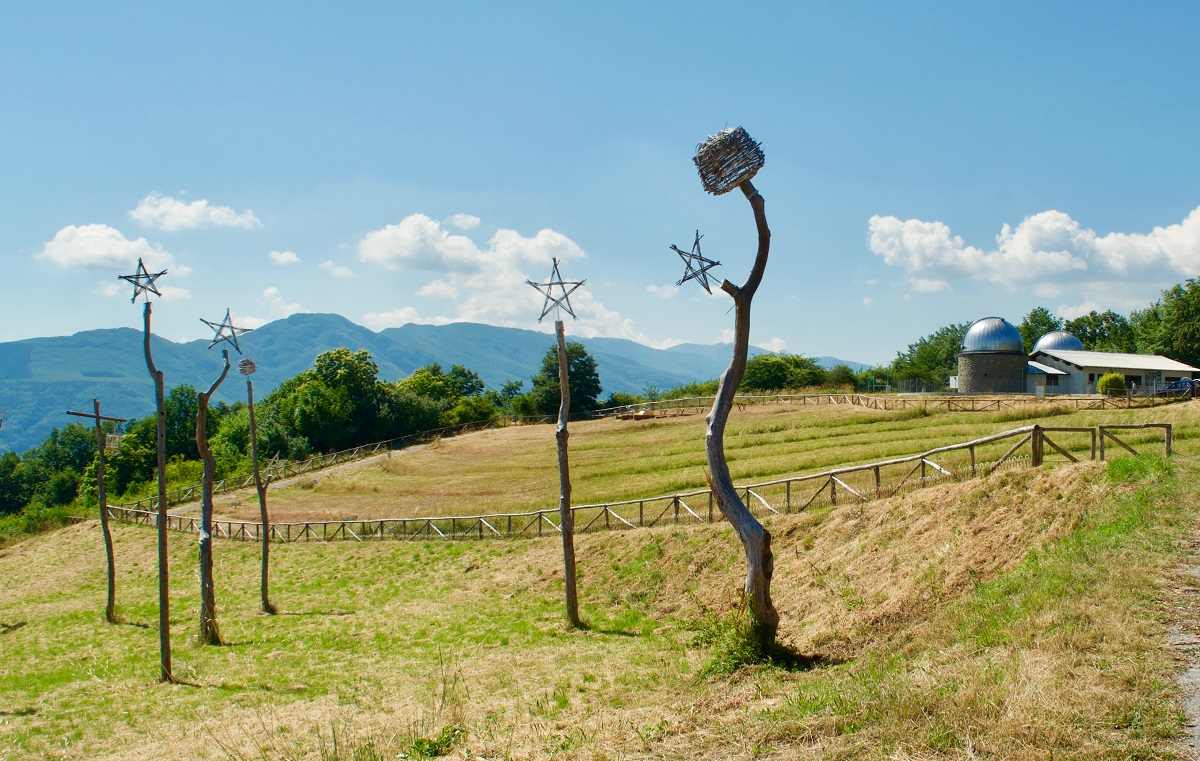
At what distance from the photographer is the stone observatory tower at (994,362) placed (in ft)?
194

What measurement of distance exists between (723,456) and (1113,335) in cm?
12461

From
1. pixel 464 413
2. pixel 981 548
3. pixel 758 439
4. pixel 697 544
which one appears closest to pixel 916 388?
pixel 758 439

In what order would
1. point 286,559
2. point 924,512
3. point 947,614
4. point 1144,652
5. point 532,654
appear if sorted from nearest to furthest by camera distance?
point 1144,652 < point 947,614 < point 532,654 < point 924,512 < point 286,559

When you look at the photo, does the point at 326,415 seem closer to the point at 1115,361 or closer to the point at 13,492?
the point at 13,492

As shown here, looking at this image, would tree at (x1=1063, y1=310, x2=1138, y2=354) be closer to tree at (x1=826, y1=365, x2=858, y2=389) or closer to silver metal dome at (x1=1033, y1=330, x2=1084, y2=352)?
tree at (x1=826, y1=365, x2=858, y2=389)

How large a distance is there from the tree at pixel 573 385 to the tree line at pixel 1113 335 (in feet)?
122

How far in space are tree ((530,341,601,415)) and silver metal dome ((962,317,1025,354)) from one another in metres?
36.9

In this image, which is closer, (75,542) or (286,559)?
(286,559)

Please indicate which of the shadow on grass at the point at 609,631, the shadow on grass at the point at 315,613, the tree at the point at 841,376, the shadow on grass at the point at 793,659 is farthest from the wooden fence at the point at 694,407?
the shadow on grass at the point at 793,659

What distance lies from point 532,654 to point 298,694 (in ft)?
15.5

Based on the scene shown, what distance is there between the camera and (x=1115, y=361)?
198ft

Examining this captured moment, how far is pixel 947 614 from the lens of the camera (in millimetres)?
11211

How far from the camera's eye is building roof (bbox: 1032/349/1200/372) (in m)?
58.6

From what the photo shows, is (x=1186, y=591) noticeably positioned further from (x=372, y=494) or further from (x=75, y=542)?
(x=75, y=542)
